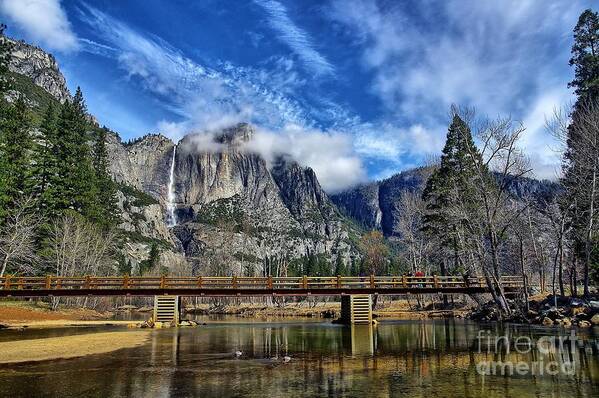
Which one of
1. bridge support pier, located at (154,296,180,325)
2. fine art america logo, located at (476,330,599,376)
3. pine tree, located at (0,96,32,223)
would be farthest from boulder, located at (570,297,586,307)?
pine tree, located at (0,96,32,223)

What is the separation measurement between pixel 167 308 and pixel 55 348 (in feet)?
Answer: 58.7

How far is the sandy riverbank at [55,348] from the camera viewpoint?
51.9 ft

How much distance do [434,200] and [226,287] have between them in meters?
31.3

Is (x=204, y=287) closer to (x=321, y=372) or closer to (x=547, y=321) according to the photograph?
(x=321, y=372)

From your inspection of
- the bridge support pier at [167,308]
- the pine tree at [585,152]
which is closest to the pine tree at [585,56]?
the pine tree at [585,152]

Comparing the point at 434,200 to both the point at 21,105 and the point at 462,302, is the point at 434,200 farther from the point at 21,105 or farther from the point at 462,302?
the point at 21,105

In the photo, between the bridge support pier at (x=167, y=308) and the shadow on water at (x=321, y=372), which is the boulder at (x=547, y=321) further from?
the bridge support pier at (x=167, y=308)

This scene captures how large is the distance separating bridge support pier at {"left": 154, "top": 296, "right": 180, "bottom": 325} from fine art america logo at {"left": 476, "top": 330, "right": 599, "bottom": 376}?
80.3 feet

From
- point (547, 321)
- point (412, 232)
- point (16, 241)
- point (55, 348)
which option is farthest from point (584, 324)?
point (16, 241)

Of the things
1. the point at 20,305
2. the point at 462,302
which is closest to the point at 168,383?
the point at 20,305

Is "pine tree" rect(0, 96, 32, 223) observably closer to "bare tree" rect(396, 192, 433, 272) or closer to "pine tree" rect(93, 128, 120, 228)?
"pine tree" rect(93, 128, 120, 228)

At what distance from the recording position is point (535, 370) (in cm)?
1183

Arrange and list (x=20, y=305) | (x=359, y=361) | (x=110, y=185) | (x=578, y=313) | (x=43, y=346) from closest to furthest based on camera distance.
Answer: (x=359, y=361), (x=43, y=346), (x=578, y=313), (x=20, y=305), (x=110, y=185)

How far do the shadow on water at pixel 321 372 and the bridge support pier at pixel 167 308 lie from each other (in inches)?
674
